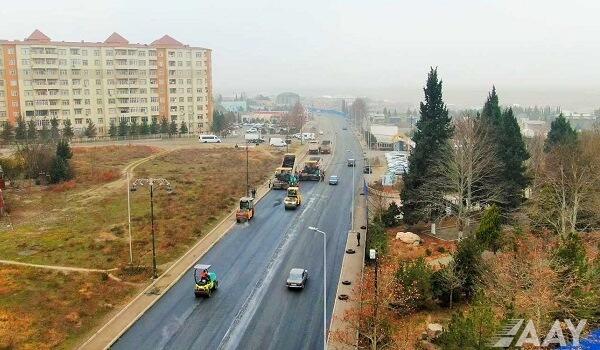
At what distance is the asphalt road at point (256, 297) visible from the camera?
30641 mm

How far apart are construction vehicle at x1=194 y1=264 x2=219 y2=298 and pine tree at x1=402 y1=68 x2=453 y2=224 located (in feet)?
70.7

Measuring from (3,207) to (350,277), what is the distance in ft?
136

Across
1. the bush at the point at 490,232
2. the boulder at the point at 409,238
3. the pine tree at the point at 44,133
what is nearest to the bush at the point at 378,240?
the boulder at the point at 409,238

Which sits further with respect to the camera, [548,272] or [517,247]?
[517,247]

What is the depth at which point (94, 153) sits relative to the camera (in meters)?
97.4

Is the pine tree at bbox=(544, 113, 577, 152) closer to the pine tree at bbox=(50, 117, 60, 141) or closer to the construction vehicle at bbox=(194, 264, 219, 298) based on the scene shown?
the construction vehicle at bbox=(194, 264, 219, 298)

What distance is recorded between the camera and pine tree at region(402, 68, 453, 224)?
5147 centimetres

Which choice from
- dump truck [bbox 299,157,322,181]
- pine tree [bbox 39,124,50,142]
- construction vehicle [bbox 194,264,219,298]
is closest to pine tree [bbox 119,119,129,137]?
pine tree [bbox 39,124,50,142]

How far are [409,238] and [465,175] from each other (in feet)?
25.9

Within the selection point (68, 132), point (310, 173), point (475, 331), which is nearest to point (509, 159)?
point (310, 173)

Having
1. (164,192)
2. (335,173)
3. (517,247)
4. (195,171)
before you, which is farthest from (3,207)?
(517,247)

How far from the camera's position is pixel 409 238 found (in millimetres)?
48125

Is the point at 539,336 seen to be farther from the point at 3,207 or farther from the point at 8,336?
the point at 3,207
